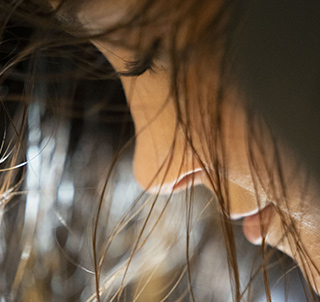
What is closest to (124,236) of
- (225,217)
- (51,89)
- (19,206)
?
(19,206)

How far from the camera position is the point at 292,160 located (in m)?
0.25

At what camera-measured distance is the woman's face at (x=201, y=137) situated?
25 centimetres

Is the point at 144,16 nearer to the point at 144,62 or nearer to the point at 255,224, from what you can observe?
the point at 144,62

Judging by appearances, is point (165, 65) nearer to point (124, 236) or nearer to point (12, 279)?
point (124, 236)

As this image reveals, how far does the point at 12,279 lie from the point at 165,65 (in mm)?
752

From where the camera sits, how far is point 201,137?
0.29 metres

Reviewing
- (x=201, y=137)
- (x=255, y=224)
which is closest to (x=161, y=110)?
(x=201, y=137)

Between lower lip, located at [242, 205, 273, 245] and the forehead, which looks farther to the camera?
lower lip, located at [242, 205, 273, 245]

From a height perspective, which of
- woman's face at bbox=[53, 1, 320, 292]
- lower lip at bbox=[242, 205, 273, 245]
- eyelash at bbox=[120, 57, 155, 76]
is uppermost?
eyelash at bbox=[120, 57, 155, 76]

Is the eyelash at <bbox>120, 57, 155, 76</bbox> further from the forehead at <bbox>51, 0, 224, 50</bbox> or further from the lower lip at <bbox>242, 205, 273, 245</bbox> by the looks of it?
the lower lip at <bbox>242, 205, 273, 245</bbox>

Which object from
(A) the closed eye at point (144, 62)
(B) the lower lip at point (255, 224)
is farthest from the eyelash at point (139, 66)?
(B) the lower lip at point (255, 224)

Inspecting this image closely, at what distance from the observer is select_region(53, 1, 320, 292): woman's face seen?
0.25m

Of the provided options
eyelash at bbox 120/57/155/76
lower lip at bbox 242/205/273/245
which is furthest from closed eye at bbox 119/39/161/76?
lower lip at bbox 242/205/273/245

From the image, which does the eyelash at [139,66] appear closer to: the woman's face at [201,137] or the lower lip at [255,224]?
the woman's face at [201,137]
